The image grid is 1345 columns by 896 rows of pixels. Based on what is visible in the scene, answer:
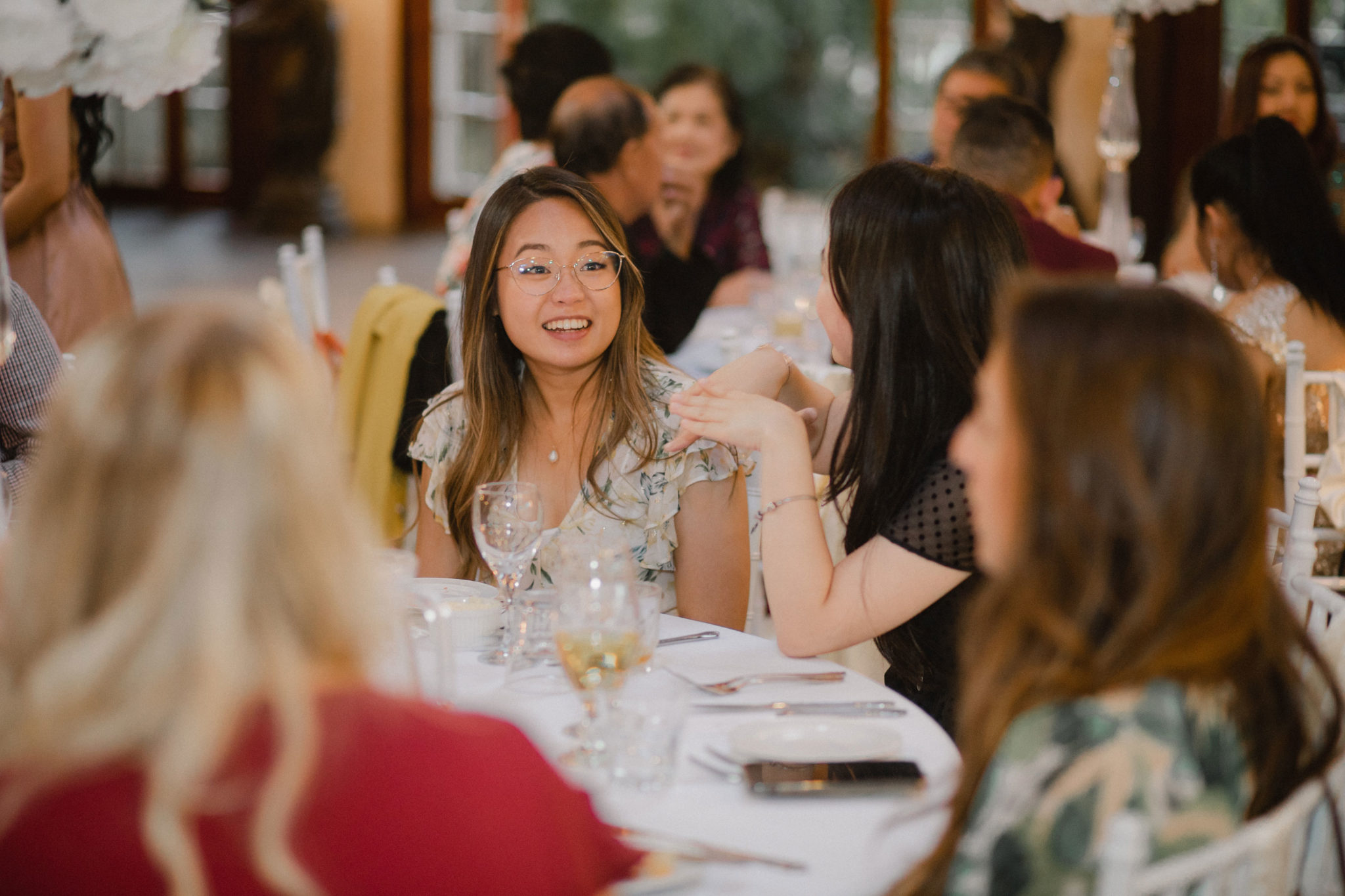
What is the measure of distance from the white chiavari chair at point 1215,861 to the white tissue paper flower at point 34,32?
1661 millimetres

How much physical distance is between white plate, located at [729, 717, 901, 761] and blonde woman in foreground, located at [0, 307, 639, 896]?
0.54 metres

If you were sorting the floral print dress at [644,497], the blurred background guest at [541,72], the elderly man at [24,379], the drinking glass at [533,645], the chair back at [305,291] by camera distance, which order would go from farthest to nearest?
the blurred background guest at [541,72], the chair back at [305,291], the elderly man at [24,379], the floral print dress at [644,497], the drinking glass at [533,645]

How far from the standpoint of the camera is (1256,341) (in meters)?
3.26

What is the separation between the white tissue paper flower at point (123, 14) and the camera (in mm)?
1945

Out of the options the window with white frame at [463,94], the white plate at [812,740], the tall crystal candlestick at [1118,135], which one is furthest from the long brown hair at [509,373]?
the window with white frame at [463,94]

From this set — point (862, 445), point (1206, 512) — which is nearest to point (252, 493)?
point (1206, 512)

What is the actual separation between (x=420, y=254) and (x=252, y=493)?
30.6ft

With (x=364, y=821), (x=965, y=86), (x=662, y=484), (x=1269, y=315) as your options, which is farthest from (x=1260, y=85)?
(x=364, y=821)

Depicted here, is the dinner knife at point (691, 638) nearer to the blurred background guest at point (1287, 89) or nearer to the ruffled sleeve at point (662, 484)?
the ruffled sleeve at point (662, 484)

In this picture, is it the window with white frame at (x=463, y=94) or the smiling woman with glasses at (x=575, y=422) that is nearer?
the smiling woman with glasses at (x=575, y=422)

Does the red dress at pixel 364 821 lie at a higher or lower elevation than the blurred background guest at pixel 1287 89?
lower

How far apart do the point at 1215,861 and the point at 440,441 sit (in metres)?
1.56

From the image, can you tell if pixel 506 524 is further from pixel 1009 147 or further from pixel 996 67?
pixel 996 67

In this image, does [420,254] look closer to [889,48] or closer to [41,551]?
[889,48]
